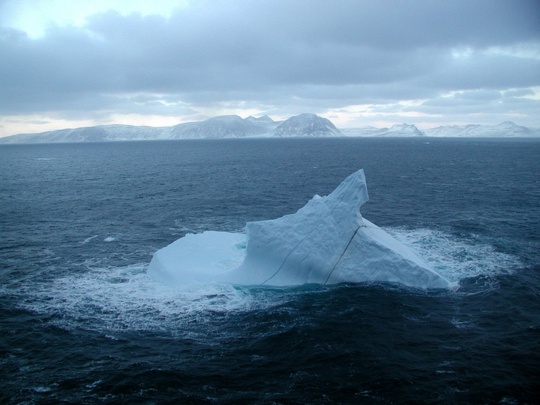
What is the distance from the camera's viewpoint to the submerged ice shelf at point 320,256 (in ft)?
126

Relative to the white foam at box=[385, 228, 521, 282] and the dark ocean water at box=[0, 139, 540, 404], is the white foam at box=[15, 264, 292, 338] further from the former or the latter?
the white foam at box=[385, 228, 521, 282]

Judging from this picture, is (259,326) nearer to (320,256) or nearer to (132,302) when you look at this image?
(320,256)

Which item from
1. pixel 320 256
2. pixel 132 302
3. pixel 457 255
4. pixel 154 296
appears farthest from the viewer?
pixel 457 255

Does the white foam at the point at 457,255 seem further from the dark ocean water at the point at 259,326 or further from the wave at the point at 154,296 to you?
the dark ocean water at the point at 259,326

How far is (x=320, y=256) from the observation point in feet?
127

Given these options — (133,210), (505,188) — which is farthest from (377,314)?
(505,188)

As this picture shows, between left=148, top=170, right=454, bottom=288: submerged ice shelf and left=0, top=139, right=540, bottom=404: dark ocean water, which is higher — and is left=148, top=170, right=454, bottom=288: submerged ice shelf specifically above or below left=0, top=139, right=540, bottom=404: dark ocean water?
above

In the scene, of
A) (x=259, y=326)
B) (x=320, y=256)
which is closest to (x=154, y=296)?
(x=259, y=326)

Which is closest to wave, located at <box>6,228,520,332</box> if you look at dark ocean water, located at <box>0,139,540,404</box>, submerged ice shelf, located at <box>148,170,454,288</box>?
dark ocean water, located at <box>0,139,540,404</box>

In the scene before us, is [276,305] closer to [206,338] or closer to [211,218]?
[206,338]

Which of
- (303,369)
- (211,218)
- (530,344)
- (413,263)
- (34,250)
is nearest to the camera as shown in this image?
(303,369)

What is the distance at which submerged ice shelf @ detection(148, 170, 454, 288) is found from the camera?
38375mm

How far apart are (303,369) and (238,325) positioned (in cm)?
708

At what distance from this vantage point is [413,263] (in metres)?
37.6
